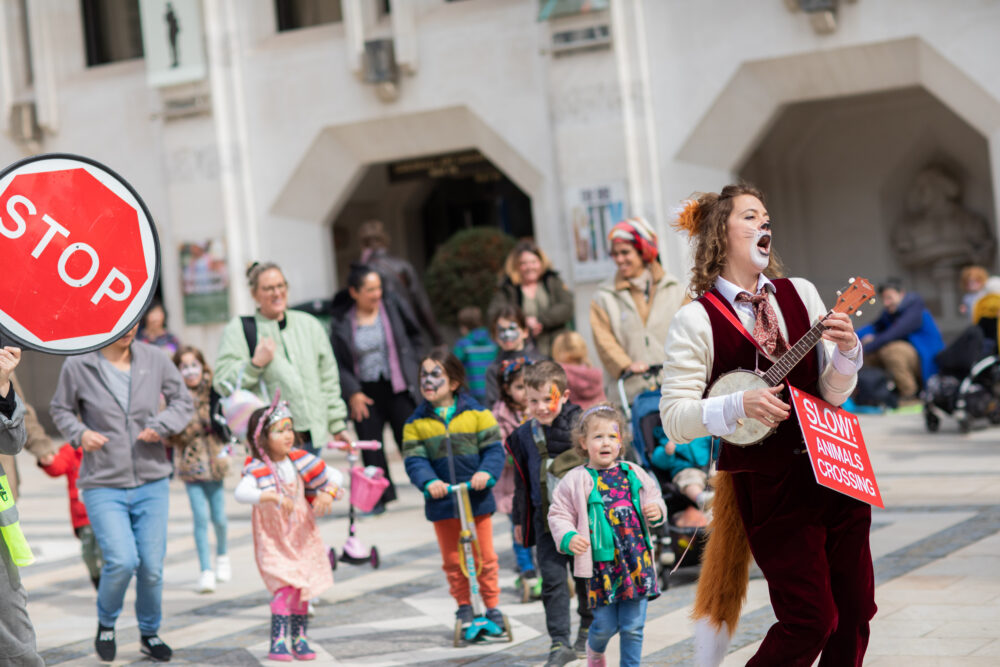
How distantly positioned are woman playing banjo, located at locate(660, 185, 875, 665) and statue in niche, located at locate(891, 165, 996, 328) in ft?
49.4

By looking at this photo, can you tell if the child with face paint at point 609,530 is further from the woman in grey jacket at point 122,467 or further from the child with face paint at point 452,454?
the woman in grey jacket at point 122,467

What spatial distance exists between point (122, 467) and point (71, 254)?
2.26m

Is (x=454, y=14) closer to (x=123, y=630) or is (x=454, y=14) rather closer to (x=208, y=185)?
(x=208, y=185)

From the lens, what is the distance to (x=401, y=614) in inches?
293

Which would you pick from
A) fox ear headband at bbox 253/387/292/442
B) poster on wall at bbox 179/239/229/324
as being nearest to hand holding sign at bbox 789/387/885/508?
fox ear headband at bbox 253/387/292/442

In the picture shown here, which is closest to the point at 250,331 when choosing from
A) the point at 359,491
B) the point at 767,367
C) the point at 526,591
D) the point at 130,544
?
the point at 359,491

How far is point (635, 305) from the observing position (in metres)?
8.20

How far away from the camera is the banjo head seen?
410cm

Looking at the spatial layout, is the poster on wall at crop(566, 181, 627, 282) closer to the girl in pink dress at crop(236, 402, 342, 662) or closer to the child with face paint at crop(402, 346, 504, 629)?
the child with face paint at crop(402, 346, 504, 629)

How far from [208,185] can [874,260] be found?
8.98m

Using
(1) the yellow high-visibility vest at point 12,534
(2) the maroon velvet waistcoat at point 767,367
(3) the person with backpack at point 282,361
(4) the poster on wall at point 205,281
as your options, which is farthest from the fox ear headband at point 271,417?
(4) the poster on wall at point 205,281

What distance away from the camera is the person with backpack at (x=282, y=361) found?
8062 millimetres

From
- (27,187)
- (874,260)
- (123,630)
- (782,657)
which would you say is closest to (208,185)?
(874,260)

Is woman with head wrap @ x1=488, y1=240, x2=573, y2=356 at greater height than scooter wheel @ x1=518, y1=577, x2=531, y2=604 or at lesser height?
greater
